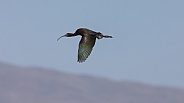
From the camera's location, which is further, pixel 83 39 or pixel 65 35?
pixel 65 35

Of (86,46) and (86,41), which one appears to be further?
(86,41)

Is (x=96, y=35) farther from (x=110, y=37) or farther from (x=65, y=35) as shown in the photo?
(x=65, y=35)

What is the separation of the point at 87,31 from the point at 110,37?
1243mm

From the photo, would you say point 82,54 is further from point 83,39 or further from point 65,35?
point 65,35

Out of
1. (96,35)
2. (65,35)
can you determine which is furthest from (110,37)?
(65,35)

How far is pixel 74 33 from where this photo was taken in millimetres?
40062

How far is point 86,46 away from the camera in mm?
38344

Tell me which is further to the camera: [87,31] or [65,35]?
[65,35]

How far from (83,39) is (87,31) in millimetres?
471

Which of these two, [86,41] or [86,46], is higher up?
[86,41]

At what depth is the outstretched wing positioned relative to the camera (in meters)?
37.8

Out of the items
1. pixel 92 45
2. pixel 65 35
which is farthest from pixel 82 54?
pixel 65 35

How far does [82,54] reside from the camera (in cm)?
3781

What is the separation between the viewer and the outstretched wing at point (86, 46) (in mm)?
37781
